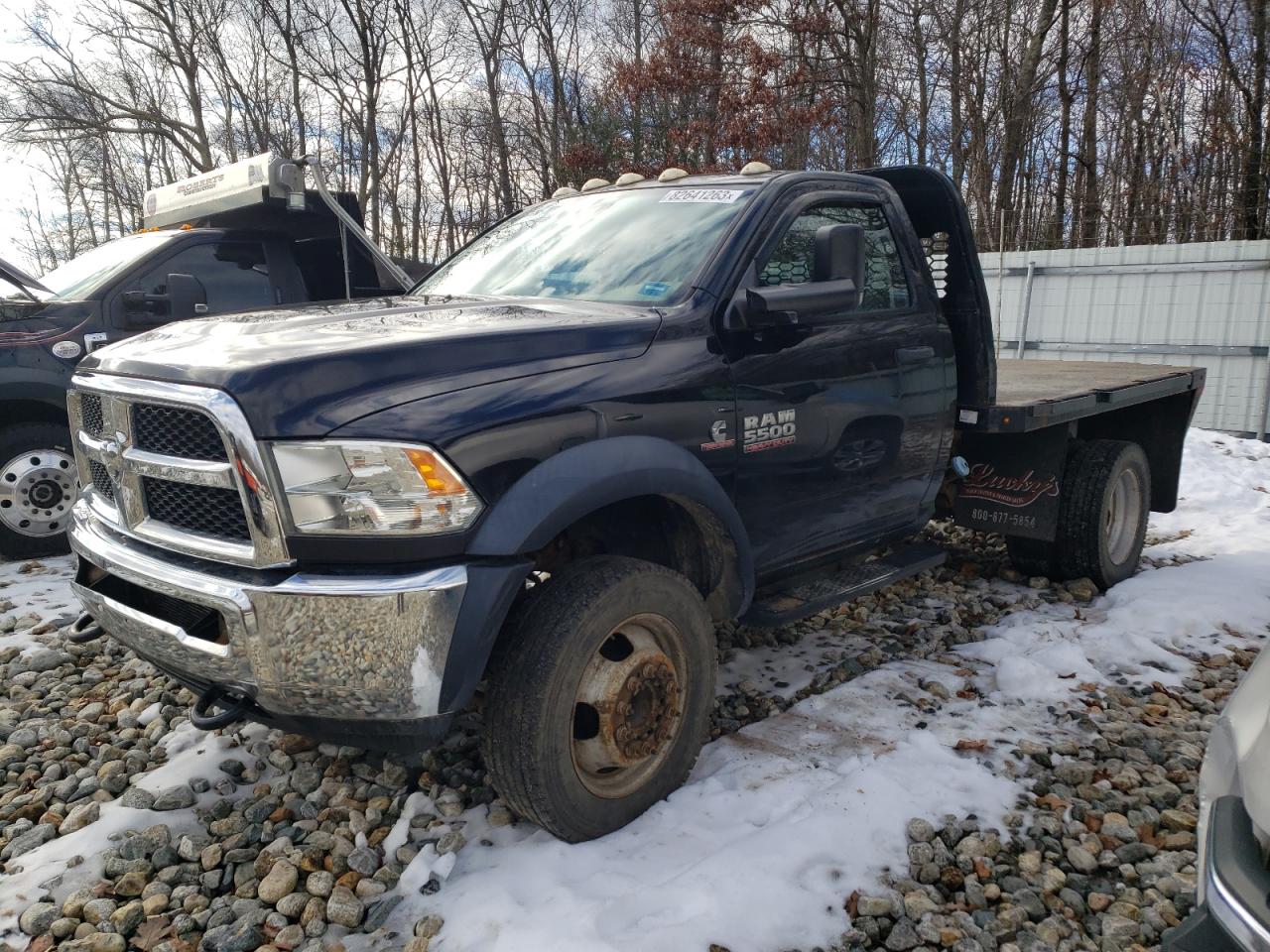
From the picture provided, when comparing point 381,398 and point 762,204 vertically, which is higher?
point 762,204

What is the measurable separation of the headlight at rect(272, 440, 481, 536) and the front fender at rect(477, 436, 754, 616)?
0.52ft

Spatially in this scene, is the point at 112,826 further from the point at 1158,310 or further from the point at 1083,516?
the point at 1158,310

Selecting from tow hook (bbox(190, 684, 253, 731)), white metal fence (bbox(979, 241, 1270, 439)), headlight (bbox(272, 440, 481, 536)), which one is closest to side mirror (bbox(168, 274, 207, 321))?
tow hook (bbox(190, 684, 253, 731))

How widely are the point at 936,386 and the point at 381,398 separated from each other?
266 centimetres

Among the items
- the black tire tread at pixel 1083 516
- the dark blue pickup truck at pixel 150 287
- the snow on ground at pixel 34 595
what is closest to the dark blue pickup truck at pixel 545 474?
the black tire tread at pixel 1083 516

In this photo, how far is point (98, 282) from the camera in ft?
18.6

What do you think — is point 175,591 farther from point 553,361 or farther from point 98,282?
point 98,282

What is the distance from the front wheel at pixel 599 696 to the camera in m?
2.42

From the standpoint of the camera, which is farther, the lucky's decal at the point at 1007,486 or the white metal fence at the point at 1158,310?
the white metal fence at the point at 1158,310

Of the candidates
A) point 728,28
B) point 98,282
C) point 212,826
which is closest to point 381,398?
point 212,826

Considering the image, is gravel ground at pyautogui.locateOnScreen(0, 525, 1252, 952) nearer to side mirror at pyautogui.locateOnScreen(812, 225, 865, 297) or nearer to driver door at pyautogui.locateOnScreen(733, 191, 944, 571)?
driver door at pyautogui.locateOnScreen(733, 191, 944, 571)

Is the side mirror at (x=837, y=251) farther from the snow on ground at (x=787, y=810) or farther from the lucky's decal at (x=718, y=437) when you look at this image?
the snow on ground at (x=787, y=810)

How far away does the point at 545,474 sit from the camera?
238 cm

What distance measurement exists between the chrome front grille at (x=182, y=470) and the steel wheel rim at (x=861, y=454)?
6.96 feet
